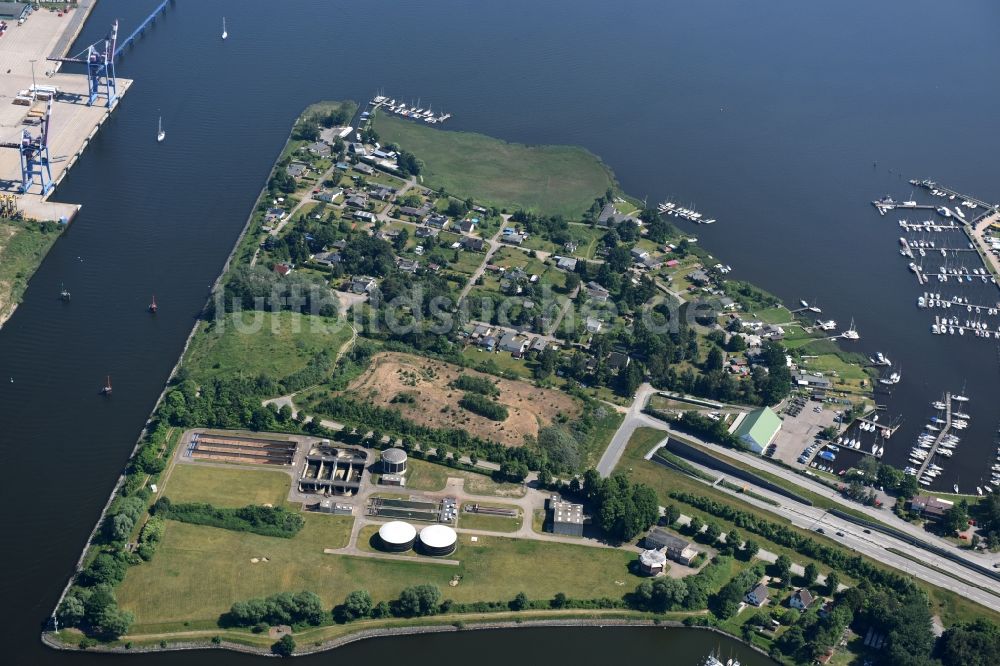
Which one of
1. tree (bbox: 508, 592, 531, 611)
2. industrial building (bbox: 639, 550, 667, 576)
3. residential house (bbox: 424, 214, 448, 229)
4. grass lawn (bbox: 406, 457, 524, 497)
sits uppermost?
residential house (bbox: 424, 214, 448, 229)

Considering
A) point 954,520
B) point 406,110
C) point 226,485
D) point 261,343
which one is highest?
point 406,110

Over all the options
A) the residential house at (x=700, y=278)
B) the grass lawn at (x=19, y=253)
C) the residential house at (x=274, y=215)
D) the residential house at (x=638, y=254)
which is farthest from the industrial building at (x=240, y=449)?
the residential house at (x=700, y=278)

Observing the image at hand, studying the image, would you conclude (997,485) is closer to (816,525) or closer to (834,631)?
(816,525)

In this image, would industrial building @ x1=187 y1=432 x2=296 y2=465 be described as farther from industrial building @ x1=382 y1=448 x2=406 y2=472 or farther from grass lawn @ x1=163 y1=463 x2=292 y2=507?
industrial building @ x1=382 y1=448 x2=406 y2=472

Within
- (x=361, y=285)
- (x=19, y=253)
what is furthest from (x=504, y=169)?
(x=19, y=253)

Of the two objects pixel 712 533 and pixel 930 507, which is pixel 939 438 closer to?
pixel 930 507

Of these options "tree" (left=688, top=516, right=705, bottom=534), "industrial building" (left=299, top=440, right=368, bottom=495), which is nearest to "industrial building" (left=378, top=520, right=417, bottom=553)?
"industrial building" (left=299, top=440, right=368, bottom=495)
